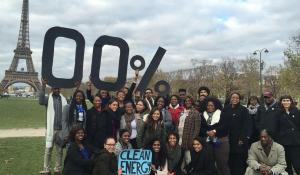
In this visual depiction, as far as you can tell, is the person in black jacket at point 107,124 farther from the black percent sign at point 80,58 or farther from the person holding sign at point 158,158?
the black percent sign at point 80,58

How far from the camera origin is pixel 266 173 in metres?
6.65

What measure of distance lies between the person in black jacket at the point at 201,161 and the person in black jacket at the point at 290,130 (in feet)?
4.76

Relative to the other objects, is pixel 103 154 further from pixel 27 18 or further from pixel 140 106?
pixel 27 18

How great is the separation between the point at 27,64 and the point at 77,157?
2732 inches

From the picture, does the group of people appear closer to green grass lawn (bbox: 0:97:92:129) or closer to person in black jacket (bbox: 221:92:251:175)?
person in black jacket (bbox: 221:92:251:175)

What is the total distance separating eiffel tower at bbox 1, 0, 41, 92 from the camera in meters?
70.8

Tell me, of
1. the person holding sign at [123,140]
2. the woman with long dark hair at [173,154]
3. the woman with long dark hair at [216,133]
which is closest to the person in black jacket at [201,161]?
the woman with long dark hair at [173,154]

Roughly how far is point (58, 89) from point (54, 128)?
2.65 feet

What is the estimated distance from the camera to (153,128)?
7117mm

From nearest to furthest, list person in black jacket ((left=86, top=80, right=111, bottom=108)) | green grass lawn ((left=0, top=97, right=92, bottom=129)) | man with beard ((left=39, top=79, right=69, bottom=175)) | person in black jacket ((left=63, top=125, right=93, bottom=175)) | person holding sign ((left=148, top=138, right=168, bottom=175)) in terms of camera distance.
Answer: person in black jacket ((left=63, top=125, right=93, bottom=175)) < person holding sign ((left=148, top=138, right=168, bottom=175)) < man with beard ((left=39, top=79, right=69, bottom=175)) < person in black jacket ((left=86, top=80, right=111, bottom=108)) < green grass lawn ((left=0, top=97, right=92, bottom=129))

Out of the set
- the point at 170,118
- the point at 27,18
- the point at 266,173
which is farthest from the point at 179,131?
the point at 27,18

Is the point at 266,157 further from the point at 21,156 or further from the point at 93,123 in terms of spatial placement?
the point at 21,156

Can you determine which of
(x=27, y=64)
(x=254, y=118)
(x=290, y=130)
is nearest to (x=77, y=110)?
(x=254, y=118)

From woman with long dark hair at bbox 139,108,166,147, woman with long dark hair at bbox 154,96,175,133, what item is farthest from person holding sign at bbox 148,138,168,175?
woman with long dark hair at bbox 154,96,175,133
